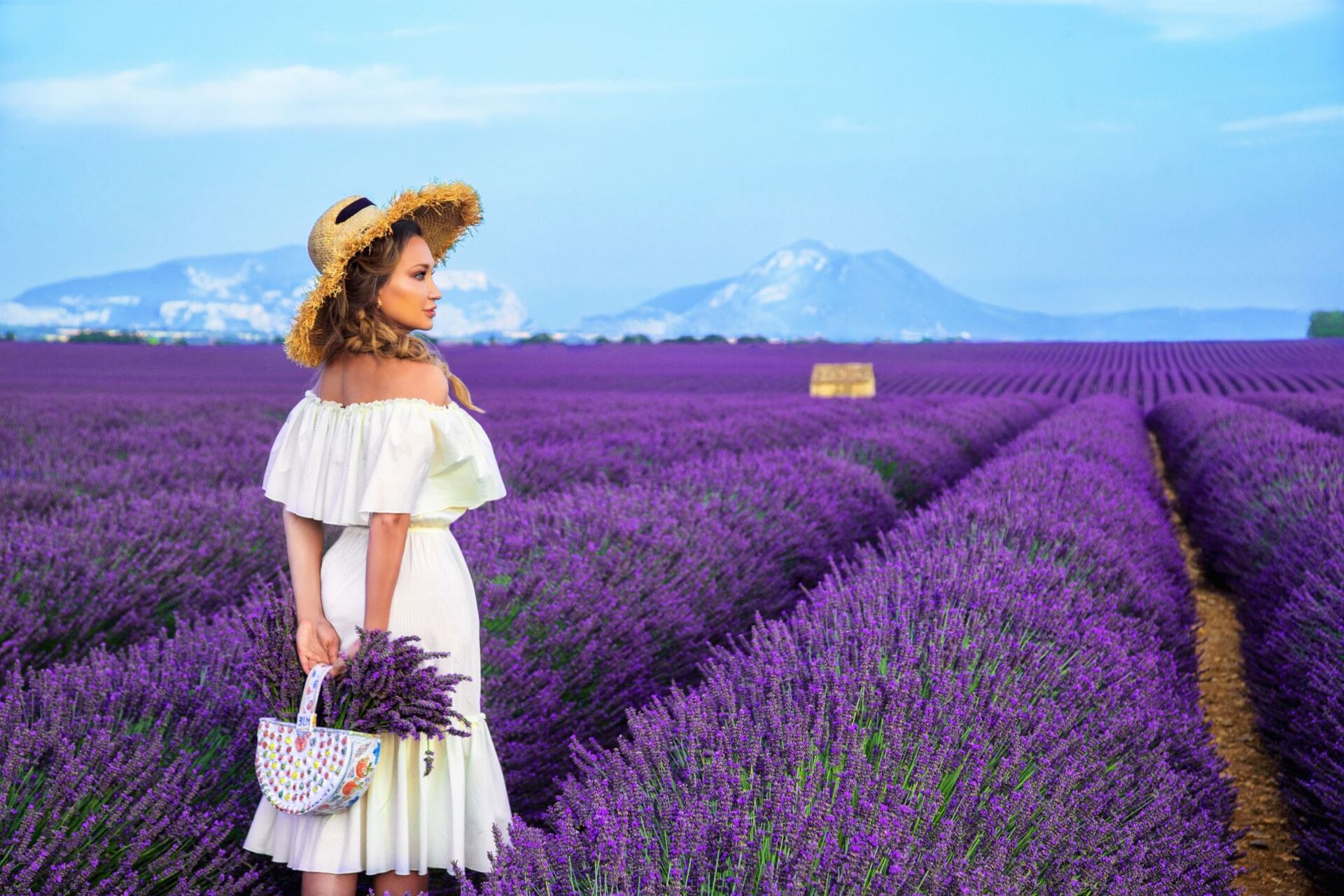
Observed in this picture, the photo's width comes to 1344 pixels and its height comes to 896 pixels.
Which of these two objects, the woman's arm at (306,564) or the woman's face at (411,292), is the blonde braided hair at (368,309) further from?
the woman's arm at (306,564)

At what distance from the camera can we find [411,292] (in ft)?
5.64

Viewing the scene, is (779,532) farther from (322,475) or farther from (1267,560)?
(322,475)

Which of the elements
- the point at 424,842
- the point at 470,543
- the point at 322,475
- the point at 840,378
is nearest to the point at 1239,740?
the point at 470,543

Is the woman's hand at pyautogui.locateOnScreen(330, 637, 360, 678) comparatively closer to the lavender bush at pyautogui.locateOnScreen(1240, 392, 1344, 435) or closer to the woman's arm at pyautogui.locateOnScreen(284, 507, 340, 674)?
the woman's arm at pyautogui.locateOnScreen(284, 507, 340, 674)

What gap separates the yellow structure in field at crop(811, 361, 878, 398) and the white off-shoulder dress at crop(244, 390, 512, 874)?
16.0 metres

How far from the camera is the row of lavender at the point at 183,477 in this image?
3.04 meters

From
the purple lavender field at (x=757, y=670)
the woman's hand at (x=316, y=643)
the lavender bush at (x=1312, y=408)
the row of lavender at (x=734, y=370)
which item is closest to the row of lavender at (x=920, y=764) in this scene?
the purple lavender field at (x=757, y=670)

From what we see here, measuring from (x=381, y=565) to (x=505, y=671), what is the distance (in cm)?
87

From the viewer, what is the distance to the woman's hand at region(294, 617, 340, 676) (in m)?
1.65

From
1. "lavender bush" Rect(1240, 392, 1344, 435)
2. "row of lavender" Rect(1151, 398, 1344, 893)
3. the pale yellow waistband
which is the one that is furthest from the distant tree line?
the pale yellow waistband

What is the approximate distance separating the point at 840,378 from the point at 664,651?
601 inches

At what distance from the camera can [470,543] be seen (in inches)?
131

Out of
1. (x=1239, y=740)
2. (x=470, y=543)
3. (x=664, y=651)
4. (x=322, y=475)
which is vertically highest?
(x=322, y=475)

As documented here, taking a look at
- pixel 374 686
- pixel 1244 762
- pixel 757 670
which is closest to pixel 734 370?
pixel 1244 762
